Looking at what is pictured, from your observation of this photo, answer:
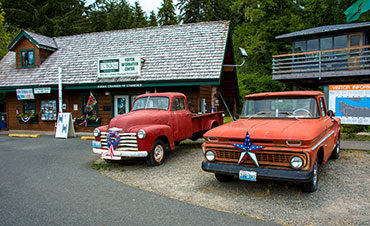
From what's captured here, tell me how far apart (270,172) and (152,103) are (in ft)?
16.3

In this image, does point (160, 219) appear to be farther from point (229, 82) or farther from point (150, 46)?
point (229, 82)

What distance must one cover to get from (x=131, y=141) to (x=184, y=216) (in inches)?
129

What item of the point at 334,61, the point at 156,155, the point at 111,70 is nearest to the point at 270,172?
the point at 156,155

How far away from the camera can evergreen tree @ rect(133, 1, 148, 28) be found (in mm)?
41859

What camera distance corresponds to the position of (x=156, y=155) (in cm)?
754

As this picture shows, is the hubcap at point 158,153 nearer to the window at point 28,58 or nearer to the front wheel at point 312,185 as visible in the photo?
the front wheel at point 312,185

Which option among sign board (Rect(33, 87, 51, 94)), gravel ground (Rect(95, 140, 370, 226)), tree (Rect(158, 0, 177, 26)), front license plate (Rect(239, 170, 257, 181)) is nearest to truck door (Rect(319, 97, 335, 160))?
gravel ground (Rect(95, 140, 370, 226))

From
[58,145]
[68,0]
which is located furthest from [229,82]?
[68,0]

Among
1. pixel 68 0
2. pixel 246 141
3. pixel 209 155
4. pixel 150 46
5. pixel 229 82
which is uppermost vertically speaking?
pixel 68 0

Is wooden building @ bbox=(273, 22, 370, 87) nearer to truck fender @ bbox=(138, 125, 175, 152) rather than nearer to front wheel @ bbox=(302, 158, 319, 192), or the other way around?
truck fender @ bbox=(138, 125, 175, 152)

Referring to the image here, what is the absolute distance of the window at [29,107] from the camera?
17469 millimetres

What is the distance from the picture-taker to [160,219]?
405 centimetres

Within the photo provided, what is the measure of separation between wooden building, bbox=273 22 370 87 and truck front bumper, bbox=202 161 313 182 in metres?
15.6

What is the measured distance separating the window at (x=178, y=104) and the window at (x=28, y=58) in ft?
44.0
